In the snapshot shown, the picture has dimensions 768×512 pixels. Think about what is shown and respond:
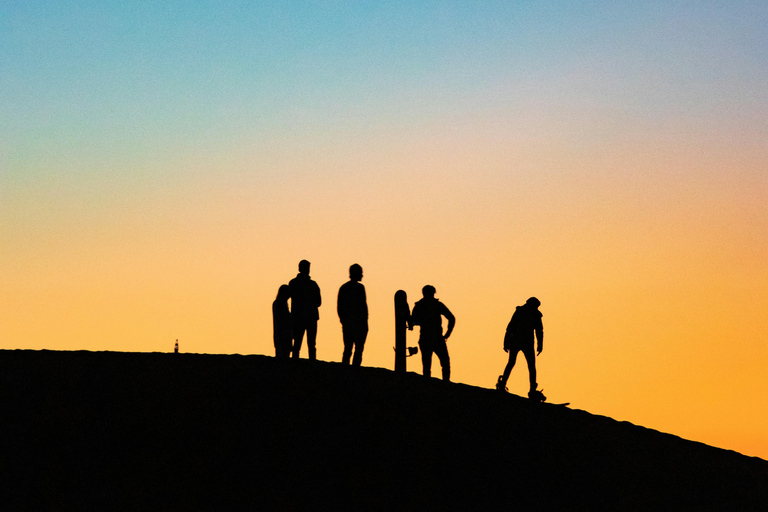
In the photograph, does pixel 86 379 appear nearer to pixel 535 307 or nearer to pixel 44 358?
pixel 44 358

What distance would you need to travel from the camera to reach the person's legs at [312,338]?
754 inches

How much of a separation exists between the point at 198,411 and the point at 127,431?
1249mm

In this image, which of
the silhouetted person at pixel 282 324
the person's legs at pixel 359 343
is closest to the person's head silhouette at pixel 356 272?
the person's legs at pixel 359 343

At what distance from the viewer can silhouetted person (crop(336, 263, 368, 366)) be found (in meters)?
18.9

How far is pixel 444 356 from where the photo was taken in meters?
20.2

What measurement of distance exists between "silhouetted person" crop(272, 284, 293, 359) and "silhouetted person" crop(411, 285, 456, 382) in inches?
93.7

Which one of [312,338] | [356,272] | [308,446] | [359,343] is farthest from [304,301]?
[308,446]

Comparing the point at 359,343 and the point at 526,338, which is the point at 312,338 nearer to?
the point at 359,343

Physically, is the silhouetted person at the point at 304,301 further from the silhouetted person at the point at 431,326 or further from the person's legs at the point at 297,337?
the silhouetted person at the point at 431,326

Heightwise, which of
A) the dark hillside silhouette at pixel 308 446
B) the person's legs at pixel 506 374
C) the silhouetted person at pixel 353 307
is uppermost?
the silhouetted person at pixel 353 307

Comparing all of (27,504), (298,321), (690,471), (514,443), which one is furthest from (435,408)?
(27,504)

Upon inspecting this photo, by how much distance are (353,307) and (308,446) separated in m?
4.13

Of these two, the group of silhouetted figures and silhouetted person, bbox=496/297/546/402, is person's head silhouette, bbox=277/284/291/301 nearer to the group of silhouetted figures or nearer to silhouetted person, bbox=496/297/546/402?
the group of silhouetted figures

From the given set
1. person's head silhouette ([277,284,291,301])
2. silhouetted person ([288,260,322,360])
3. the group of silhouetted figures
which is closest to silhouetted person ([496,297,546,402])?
the group of silhouetted figures
